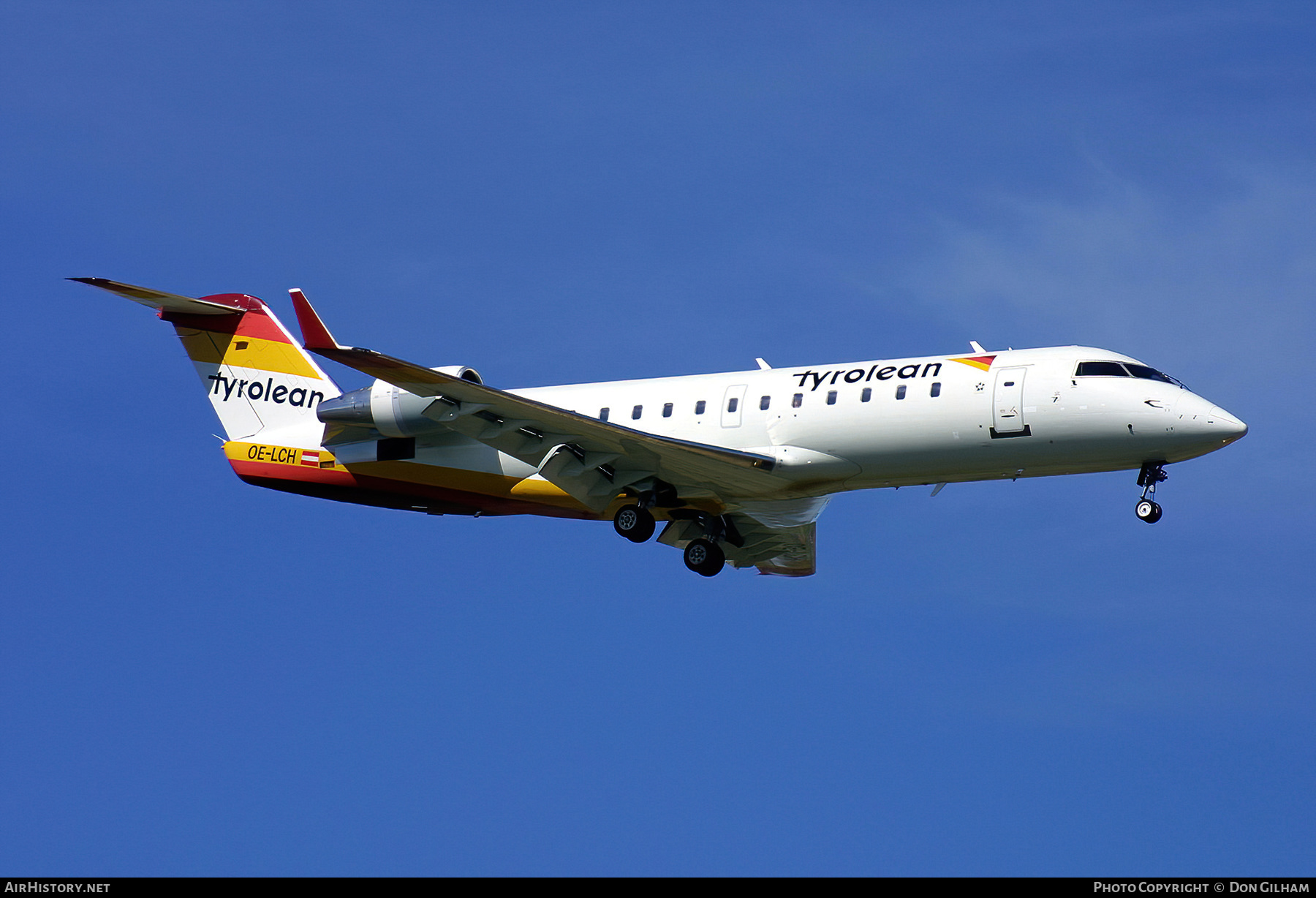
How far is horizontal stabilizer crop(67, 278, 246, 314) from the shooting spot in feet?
90.4

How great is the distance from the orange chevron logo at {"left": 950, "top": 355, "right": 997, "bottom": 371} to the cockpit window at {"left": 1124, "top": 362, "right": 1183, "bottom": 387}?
7.42ft

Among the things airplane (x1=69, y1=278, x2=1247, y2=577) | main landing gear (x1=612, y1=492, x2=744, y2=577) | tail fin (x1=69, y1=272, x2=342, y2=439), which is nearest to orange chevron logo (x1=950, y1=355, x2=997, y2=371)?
airplane (x1=69, y1=278, x2=1247, y2=577)

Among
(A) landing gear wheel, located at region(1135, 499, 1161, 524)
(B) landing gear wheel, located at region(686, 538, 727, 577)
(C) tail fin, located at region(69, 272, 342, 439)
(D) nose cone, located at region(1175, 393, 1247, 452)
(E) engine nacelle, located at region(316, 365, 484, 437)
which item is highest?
(C) tail fin, located at region(69, 272, 342, 439)

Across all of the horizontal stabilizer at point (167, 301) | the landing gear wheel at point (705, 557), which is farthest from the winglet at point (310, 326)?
the landing gear wheel at point (705, 557)

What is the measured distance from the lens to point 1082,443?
25781mm

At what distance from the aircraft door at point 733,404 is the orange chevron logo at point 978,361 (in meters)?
3.87

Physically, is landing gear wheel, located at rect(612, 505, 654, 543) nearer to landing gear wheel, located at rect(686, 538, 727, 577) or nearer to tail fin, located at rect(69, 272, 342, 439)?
landing gear wheel, located at rect(686, 538, 727, 577)

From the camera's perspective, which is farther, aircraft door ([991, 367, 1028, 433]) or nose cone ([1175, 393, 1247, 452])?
aircraft door ([991, 367, 1028, 433])

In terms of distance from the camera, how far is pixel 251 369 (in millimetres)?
31969

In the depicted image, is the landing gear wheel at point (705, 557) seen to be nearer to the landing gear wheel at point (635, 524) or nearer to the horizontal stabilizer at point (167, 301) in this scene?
the landing gear wheel at point (635, 524)

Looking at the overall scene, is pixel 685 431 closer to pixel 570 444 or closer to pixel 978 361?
pixel 570 444

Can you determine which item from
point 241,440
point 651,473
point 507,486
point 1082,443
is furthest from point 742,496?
point 241,440

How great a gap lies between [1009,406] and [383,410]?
11117 millimetres

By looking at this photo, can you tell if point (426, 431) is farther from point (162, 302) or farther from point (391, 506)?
point (162, 302)
